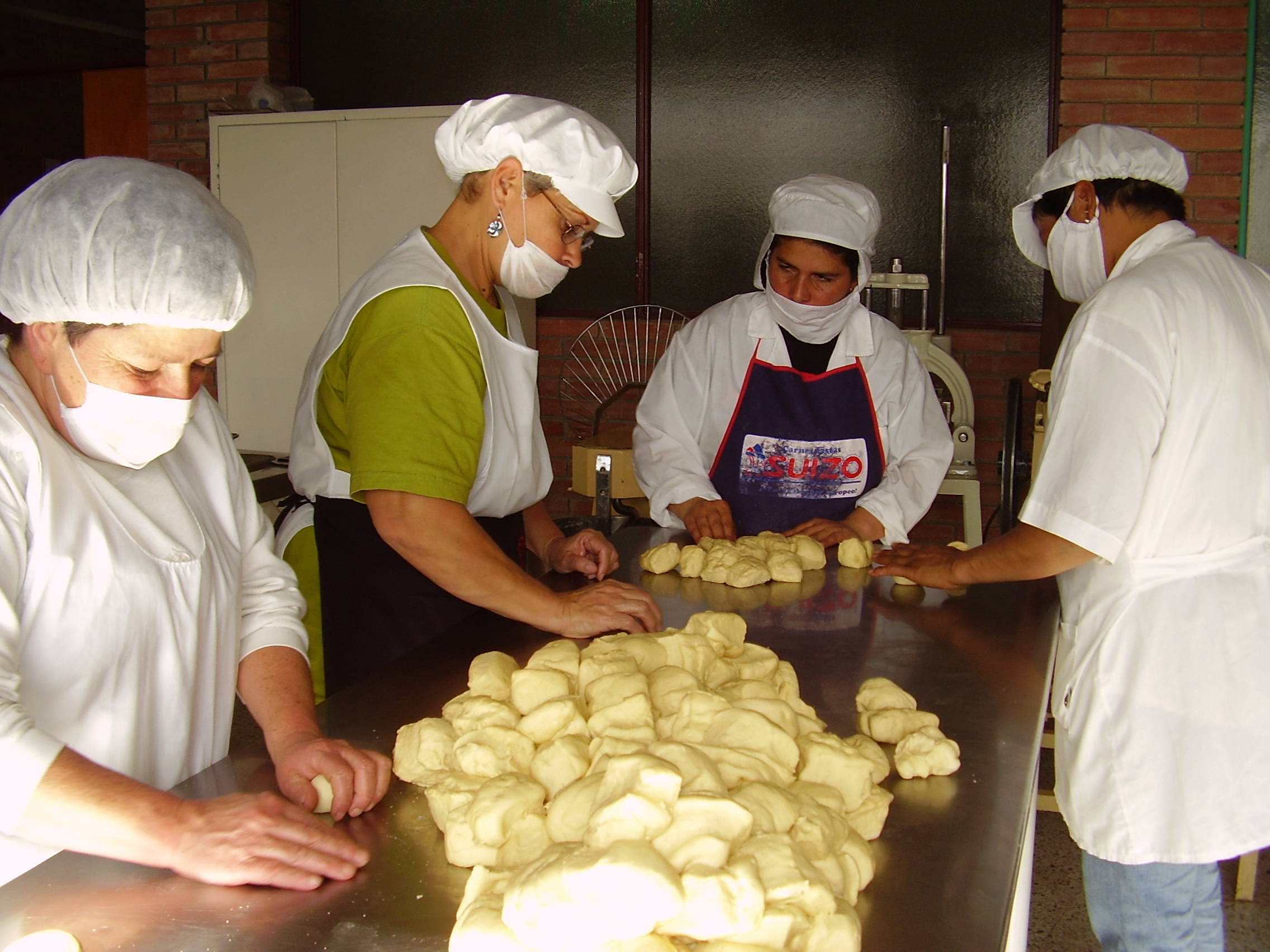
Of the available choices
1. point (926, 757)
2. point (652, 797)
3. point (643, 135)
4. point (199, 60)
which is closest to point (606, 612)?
point (926, 757)

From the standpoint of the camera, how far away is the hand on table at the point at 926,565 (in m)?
2.16

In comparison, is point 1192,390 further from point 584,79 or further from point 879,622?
point 584,79

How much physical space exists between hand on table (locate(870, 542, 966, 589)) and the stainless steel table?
2.8 inches

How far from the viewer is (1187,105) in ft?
13.4

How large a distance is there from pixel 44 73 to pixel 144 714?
6.48 meters

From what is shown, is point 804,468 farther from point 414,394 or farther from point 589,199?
point 414,394

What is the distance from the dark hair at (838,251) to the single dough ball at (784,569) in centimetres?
93

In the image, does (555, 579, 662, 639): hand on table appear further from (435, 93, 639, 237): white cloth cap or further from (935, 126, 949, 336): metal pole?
(935, 126, 949, 336): metal pole

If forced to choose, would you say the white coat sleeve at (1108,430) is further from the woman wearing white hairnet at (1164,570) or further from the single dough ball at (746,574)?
the single dough ball at (746,574)

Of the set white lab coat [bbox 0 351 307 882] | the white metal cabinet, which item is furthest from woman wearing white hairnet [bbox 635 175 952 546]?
the white metal cabinet

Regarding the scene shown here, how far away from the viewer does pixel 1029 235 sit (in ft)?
8.13

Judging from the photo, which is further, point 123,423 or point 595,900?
point 123,423

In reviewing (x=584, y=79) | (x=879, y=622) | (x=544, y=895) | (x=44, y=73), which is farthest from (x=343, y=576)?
(x=44, y=73)

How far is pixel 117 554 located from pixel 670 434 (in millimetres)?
1799
